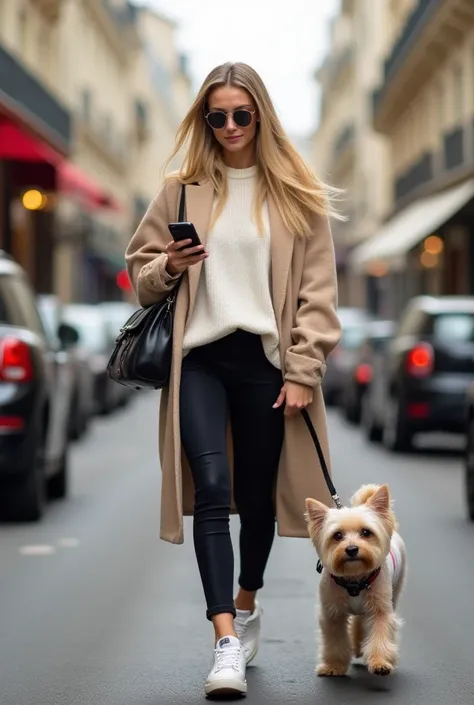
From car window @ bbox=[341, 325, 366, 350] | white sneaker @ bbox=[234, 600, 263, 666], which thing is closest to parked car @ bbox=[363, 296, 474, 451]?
car window @ bbox=[341, 325, 366, 350]

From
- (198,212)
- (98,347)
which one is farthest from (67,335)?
(98,347)

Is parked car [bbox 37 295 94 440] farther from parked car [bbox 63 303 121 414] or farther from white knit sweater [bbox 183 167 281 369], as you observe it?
white knit sweater [bbox 183 167 281 369]

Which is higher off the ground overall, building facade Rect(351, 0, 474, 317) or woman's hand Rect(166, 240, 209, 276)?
building facade Rect(351, 0, 474, 317)

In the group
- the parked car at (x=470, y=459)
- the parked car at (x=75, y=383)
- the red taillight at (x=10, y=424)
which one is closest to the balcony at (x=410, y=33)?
the parked car at (x=75, y=383)

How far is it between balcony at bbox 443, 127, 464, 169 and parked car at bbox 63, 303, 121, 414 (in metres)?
11.4

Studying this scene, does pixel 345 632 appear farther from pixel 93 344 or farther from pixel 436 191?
pixel 436 191

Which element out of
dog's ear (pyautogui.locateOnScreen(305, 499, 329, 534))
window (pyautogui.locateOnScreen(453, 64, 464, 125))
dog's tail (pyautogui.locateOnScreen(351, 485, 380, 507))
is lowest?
dog's ear (pyautogui.locateOnScreen(305, 499, 329, 534))

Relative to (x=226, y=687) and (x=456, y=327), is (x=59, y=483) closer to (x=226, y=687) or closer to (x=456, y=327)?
(x=456, y=327)

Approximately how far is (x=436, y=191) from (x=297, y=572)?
30246mm

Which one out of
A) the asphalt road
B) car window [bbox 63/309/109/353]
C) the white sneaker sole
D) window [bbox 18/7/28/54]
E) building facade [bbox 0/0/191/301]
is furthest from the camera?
window [bbox 18/7/28/54]

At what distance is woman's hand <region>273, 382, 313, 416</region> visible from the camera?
17.5ft

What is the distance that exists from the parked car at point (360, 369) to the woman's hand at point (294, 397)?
1435 centimetres

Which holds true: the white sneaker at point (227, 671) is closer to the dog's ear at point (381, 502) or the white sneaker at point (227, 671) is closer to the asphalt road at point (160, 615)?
the asphalt road at point (160, 615)

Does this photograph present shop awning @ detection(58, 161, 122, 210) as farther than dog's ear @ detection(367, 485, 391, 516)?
Yes
